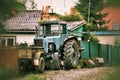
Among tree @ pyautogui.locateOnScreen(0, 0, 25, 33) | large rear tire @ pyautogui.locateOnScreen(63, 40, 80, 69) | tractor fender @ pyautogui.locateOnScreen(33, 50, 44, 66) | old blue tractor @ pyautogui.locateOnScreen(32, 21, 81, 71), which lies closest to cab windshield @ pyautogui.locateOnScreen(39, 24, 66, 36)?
old blue tractor @ pyautogui.locateOnScreen(32, 21, 81, 71)

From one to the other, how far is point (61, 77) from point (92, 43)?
9.68m

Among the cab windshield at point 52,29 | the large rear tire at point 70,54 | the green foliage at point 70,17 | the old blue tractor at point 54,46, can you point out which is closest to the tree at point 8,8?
the old blue tractor at point 54,46

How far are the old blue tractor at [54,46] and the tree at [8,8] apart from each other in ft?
58.1

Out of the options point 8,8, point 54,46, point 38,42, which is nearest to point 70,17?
point 54,46

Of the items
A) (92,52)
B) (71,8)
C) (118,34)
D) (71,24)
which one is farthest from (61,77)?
(71,8)

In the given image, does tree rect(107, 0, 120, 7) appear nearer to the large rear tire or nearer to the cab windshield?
the cab windshield

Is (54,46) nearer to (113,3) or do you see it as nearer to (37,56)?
(37,56)

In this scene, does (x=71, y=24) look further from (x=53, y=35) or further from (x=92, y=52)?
(x=53, y=35)

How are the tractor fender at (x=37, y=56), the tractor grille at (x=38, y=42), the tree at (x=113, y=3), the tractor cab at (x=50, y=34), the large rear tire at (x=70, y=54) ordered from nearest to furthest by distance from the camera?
the tree at (x=113, y=3)
the tractor fender at (x=37, y=56)
the tractor grille at (x=38, y=42)
the tractor cab at (x=50, y=34)
the large rear tire at (x=70, y=54)

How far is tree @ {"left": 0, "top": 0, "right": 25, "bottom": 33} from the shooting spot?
1.73 meters

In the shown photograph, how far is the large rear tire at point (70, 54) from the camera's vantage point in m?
21.1

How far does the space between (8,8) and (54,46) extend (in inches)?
749

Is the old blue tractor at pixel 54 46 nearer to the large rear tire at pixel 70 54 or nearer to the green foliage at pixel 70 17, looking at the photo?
the large rear tire at pixel 70 54

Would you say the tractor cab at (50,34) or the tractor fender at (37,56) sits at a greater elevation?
the tractor cab at (50,34)
